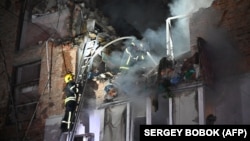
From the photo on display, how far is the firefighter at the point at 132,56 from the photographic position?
432 inches

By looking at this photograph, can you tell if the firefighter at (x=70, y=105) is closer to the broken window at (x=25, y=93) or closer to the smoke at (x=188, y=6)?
the broken window at (x=25, y=93)

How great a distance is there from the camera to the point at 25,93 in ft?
41.9

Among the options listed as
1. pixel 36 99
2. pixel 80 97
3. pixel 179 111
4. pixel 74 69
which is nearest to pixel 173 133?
pixel 179 111


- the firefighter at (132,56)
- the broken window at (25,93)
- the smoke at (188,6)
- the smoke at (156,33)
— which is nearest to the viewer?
the smoke at (156,33)

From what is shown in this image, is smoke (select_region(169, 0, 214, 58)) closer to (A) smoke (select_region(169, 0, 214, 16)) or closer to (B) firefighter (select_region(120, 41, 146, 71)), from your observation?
(A) smoke (select_region(169, 0, 214, 16))

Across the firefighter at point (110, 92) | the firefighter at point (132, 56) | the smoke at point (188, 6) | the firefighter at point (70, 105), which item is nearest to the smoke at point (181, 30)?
the smoke at point (188, 6)

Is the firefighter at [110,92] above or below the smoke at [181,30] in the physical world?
below

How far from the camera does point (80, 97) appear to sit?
1044 cm

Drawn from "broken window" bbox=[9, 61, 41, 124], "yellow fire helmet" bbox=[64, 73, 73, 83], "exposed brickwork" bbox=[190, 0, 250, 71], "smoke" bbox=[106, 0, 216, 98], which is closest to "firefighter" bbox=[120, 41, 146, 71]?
"smoke" bbox=[106, 0, 216, 98]

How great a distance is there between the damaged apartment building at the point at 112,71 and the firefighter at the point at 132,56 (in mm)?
32

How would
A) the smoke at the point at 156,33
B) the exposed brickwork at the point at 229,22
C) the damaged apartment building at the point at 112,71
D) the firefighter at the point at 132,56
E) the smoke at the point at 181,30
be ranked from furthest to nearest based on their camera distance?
the smoke at the point at 181,30 → the firefighter at the point at 132,56 → the smoke at the point at 156,33 → the exposed brickwork at the point at 229,22 → the damaged apartment building at the point at 112,71

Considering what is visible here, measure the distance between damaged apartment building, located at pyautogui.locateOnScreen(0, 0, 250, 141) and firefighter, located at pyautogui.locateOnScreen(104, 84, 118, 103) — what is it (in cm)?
3

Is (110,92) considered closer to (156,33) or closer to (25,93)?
(25,93)

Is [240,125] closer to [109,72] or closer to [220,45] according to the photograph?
[220,45]
